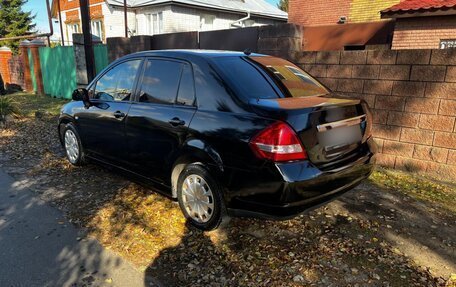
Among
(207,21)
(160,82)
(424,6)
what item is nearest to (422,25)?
(424,6)

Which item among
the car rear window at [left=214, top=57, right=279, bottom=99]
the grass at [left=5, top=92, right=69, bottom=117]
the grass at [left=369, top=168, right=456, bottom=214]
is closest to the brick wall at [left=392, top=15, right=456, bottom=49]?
the grass at [left=369, top=168, right=456, bottom=214]

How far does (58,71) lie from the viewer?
1306cm

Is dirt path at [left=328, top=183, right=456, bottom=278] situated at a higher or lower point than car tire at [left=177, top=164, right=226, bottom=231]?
lower

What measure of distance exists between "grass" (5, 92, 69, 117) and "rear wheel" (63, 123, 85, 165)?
5.18m

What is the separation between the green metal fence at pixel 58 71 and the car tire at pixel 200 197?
10341 mm

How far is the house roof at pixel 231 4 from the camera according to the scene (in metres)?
19.4

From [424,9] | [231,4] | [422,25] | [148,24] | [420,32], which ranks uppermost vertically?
[231,4]

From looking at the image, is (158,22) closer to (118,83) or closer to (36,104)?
(36,104)

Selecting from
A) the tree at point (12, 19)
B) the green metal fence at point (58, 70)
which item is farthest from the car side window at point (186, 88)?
the tree at point (12, 19)

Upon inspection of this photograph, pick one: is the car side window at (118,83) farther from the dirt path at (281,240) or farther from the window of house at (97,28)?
the window of house at (97,28)

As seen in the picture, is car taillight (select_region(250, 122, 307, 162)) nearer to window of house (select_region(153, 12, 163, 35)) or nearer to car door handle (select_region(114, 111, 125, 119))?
car door handle (select_region(114, 111, 125, 119))

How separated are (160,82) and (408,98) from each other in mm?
3346

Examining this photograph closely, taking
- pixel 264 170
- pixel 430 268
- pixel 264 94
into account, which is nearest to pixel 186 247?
pixel 264 170

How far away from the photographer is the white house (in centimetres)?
1942
